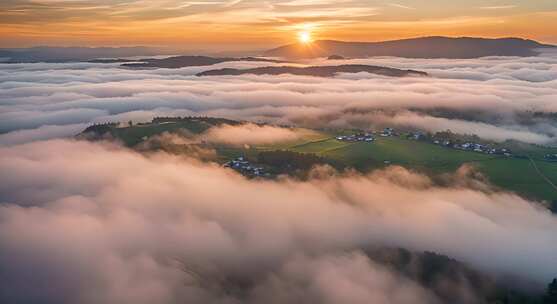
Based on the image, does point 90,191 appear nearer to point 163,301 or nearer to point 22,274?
point 22,274

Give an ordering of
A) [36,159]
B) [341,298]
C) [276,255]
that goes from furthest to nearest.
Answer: [36,159]
[276,255]
[341,298]

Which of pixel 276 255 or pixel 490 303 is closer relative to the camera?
pixel 490 303

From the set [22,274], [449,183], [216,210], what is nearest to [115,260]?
[22,274]

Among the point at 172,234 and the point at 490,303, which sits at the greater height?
the point at 172,234

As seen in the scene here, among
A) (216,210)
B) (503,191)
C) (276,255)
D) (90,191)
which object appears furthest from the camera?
(503,191)

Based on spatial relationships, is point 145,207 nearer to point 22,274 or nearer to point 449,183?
point 22,274

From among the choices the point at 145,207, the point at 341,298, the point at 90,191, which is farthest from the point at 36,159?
the point at 341,298
